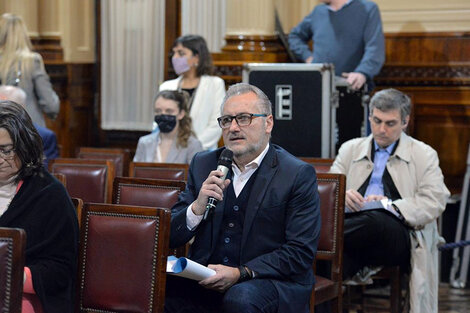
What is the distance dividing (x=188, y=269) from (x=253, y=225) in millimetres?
410

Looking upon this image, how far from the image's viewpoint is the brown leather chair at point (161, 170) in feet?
15.1

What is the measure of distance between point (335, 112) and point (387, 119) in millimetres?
1134

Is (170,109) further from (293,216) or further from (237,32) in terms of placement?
(293,216)

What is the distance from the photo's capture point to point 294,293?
3.32 m

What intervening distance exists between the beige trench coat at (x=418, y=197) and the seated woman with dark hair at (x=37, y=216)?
193 centimetres

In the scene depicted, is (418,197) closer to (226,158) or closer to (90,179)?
(226,158)

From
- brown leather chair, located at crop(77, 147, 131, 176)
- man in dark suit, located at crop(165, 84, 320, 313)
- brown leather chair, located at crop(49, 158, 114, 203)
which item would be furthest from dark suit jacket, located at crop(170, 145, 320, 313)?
brown leather chair, located at crop(77, 147, 131, 176)

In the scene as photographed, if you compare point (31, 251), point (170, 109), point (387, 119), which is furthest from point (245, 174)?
point (170, 109)

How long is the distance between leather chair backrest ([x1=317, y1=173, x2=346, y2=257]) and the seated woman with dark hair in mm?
1378

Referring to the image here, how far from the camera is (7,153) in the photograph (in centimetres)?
303

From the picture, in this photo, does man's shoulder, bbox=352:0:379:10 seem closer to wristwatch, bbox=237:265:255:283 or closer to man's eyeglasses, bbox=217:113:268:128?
man's eyeglasses, bbox=217:113:268:128

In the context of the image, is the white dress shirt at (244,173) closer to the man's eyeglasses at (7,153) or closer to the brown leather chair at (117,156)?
the man's eyeglasses at (7,153)

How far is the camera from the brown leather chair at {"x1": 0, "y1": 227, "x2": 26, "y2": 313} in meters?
2.59

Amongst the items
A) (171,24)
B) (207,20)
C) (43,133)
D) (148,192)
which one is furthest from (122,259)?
(171,24)
